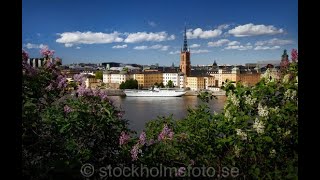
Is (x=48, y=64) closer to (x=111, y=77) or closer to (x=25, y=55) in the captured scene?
(x=25, y=55)

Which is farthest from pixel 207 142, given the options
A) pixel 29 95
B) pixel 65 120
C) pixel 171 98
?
pixel 171 98

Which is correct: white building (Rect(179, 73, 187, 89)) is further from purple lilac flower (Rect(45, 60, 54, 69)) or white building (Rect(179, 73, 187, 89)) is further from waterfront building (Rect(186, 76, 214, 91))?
purple lilac flower (Rect(45, 60, 54, 69))

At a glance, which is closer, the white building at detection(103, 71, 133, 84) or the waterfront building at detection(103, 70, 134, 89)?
the waterfront building at detection(103, 70, 134, 89)

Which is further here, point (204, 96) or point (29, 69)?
point (204, 96)

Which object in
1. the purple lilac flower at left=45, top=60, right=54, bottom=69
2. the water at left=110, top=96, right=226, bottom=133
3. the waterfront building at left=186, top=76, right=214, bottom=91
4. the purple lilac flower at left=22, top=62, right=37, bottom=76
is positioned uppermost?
the purple lilac flower at left=45, top=60, right=54, bottom=69

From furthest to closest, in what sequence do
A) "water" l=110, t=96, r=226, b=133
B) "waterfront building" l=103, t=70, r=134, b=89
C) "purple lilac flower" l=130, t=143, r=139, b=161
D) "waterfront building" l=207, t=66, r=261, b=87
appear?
"waterfront building" l=103, t=70, r=134, b=89 → "water" l=110, t=96, r=226, b=133 → "waterfront building" l=207, t=66, r=261, b=87 → "purple lilac flower" l=130, t=143, r=139, b=161

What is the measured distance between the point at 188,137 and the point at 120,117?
0.91ft

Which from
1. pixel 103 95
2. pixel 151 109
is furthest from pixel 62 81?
pixel 151 109

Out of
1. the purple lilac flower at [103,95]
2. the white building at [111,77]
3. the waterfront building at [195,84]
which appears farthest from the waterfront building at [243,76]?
the white building at [111,77]

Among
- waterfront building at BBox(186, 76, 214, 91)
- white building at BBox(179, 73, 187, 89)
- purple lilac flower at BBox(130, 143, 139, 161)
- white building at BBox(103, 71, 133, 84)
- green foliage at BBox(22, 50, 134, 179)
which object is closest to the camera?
green foliage at BBox(22, 50, 134, 179)

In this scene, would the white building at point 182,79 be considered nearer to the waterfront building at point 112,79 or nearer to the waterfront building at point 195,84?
the waterfront building at point 195,84

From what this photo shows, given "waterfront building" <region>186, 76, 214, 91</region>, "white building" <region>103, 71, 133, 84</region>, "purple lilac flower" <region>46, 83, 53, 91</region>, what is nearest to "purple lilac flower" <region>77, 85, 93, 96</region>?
"purple lilac flower" <region>46, 83, 53, 91</region>

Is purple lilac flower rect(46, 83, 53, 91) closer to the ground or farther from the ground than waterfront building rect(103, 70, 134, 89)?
closer to the ground

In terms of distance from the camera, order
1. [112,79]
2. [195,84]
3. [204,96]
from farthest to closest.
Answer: [195,84]
[112,79]
[204,96]
